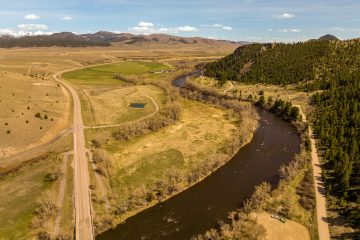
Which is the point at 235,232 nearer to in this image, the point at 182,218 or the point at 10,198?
the point at 182,218

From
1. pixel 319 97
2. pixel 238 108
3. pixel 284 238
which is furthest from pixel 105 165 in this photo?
pixel 319 97

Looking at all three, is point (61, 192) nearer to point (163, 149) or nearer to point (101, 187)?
point (101, 187)

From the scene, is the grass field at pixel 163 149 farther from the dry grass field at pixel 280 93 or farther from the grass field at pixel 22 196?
the dry grass field at pixel 280 93

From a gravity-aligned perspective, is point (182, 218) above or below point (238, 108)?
below

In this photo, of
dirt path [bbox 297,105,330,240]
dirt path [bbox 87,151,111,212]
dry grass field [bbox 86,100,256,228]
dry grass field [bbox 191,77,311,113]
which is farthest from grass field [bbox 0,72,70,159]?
dry grass field [bbox 191,77,311,113]

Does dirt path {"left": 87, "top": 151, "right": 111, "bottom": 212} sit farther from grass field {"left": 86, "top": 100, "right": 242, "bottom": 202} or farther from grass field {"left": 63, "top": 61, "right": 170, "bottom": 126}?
grass field {"left": 63, "top": 61, "right": 170, "bottom": 126}

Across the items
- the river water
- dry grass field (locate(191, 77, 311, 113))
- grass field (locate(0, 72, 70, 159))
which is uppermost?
dry grass field (locate(191, 77, 311, 113))

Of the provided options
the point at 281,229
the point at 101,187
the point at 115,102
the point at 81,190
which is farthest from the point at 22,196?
the point at 115,102

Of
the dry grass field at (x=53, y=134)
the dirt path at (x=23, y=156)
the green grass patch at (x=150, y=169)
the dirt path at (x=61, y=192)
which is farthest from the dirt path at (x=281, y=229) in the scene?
the dirt path at (x=23, y=156)
